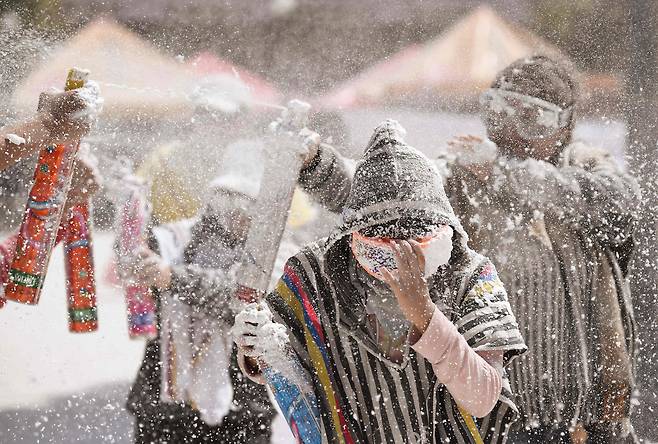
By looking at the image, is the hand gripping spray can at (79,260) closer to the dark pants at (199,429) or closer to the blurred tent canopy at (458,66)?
the dark pants at (199,429)

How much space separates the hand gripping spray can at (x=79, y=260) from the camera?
6.66ft

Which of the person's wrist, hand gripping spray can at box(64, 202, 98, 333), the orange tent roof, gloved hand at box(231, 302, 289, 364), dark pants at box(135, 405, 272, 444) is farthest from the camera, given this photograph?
the orange tent roof

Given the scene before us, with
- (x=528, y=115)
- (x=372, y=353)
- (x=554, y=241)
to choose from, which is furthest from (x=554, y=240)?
(x=372, y=353)

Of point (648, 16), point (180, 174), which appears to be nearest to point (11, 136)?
point (180, 174)

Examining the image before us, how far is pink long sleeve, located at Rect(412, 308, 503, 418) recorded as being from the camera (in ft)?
4.39

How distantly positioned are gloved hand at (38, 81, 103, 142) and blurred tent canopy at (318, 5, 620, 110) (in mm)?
963

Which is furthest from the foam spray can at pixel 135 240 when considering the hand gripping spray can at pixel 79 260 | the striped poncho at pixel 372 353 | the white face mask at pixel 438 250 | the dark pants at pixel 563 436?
the dark pants at pixel 563 436

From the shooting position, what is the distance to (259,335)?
1.46 m

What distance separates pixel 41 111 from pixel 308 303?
2.73 ft

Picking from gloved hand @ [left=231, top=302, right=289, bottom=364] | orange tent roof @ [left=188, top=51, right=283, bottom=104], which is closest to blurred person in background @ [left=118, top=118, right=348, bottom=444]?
orange tent roof @ [left=188, top=51, right=283, bottom=104]

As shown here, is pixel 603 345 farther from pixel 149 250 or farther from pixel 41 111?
pixel 41 111

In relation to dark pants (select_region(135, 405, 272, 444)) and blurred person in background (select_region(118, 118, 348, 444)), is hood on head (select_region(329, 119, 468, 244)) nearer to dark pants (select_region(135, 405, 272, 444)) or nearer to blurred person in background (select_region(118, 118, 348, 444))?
blurred person in background (select_region(118, 118, 348, 444))

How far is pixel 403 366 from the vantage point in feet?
4.95

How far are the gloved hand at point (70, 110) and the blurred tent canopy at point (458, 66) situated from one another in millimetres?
963
